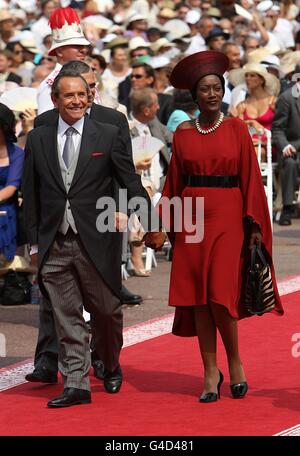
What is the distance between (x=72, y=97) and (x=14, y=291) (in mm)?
4003

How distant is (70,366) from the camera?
768 cm

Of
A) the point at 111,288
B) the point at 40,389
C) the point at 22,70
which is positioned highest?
the point at 22,70

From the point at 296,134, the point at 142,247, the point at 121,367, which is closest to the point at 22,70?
the point at 296,134

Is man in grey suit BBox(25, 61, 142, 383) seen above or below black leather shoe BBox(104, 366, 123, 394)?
above

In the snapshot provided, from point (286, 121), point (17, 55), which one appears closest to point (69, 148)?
point (286, 121)

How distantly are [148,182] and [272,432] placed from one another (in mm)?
6144

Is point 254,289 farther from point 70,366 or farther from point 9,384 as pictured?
point 9,384

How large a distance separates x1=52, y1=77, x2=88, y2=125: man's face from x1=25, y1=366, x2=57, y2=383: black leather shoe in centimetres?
157

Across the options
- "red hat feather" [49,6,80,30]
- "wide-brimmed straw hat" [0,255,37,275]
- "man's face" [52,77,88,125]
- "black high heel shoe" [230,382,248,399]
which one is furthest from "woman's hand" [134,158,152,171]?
"black high heel shoe" [230,382,248,399]

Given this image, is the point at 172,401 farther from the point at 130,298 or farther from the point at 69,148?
the point at 130,298

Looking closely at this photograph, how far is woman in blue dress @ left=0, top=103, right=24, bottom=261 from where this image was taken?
11070 millimetres

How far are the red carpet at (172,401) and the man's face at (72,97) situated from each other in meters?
1.63

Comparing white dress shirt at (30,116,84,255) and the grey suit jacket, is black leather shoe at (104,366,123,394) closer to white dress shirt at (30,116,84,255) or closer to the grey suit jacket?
white dress shirt at (30,116,84,255)

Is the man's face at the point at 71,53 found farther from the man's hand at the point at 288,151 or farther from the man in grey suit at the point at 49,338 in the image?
the man's hand at the point at 288,151
